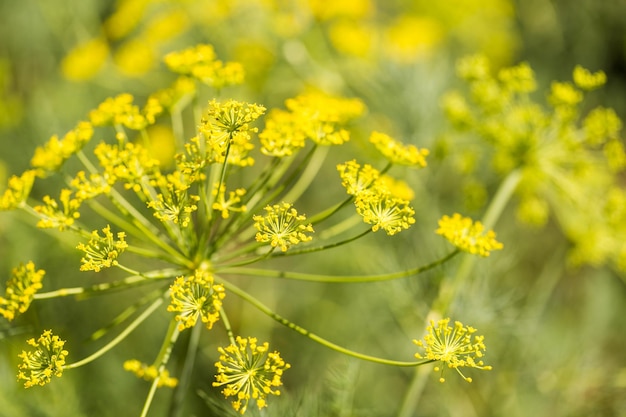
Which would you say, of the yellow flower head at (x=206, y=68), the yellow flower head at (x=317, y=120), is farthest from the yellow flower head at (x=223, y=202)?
the yellow flower head at (x=206, y=68)

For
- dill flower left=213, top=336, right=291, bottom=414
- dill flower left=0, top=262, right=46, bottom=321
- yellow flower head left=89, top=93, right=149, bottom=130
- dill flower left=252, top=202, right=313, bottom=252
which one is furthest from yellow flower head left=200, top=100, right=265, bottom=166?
dill flower left=0, top=262, right=46, bottom=321

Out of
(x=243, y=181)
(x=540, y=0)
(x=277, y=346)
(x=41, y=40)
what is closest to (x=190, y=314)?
(x=277, y=346)

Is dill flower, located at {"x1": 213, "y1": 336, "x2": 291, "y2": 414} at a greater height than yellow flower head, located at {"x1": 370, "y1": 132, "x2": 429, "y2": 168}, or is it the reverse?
yellow flower head, located at {"x1": 370, "y1": 132, "x2": 429, "y2": 168}

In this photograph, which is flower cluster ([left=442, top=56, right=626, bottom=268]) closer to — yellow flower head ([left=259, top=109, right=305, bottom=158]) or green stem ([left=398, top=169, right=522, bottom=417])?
green stem ([left=398, top=169, right=522, bottom=417])

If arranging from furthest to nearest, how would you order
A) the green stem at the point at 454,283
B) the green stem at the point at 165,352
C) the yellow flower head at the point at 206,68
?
the green stem at the point at 454,283 → the yellow flower head at the point at 206,68 → the green stem at the point at 165,352

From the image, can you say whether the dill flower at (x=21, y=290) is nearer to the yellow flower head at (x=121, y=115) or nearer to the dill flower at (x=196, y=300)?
the dill flower at (x=196, y=300)
